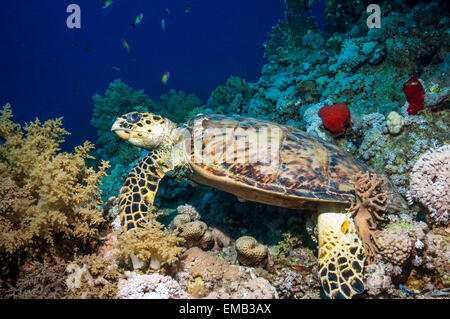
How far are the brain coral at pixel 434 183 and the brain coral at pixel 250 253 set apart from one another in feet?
6.99

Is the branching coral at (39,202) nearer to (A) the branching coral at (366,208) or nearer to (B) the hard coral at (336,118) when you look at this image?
(A) the branching coral at (366,208)

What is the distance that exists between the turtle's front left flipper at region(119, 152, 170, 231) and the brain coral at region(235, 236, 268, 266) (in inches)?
53.6

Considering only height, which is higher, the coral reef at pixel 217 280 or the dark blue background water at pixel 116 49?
the dark blue background water at pixel 116 49

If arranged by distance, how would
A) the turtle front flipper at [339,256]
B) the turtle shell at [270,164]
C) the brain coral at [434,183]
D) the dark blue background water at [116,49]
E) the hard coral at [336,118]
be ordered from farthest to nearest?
the dark blue background water at [116,49] → the hard coral at [336,118] → the turtle shell at [270,164] → the brain coral at [434,183] → the turtle front flipper at [339,256]

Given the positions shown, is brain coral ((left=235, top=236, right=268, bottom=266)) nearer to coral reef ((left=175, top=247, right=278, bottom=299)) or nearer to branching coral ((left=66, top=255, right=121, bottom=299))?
coral reef ((left=175, top=247, right=278, bottom=299))

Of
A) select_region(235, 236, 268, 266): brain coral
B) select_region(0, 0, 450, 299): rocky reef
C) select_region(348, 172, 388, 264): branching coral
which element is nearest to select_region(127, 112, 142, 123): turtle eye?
select_region(0, 0, 450, 299): rocky reef

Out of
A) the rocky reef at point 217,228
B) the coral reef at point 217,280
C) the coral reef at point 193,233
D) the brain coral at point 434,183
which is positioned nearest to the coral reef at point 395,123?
the rocky reef at point 217,228

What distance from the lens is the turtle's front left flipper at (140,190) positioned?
3047mm

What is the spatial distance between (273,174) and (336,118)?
2497mm

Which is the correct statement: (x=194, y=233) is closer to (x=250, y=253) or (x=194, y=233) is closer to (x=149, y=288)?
(x=250, y=253)

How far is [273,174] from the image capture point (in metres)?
2.93

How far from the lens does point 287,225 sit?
3.50m

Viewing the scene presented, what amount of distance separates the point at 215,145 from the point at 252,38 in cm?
9483

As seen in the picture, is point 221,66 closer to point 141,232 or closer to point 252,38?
point 252,38
